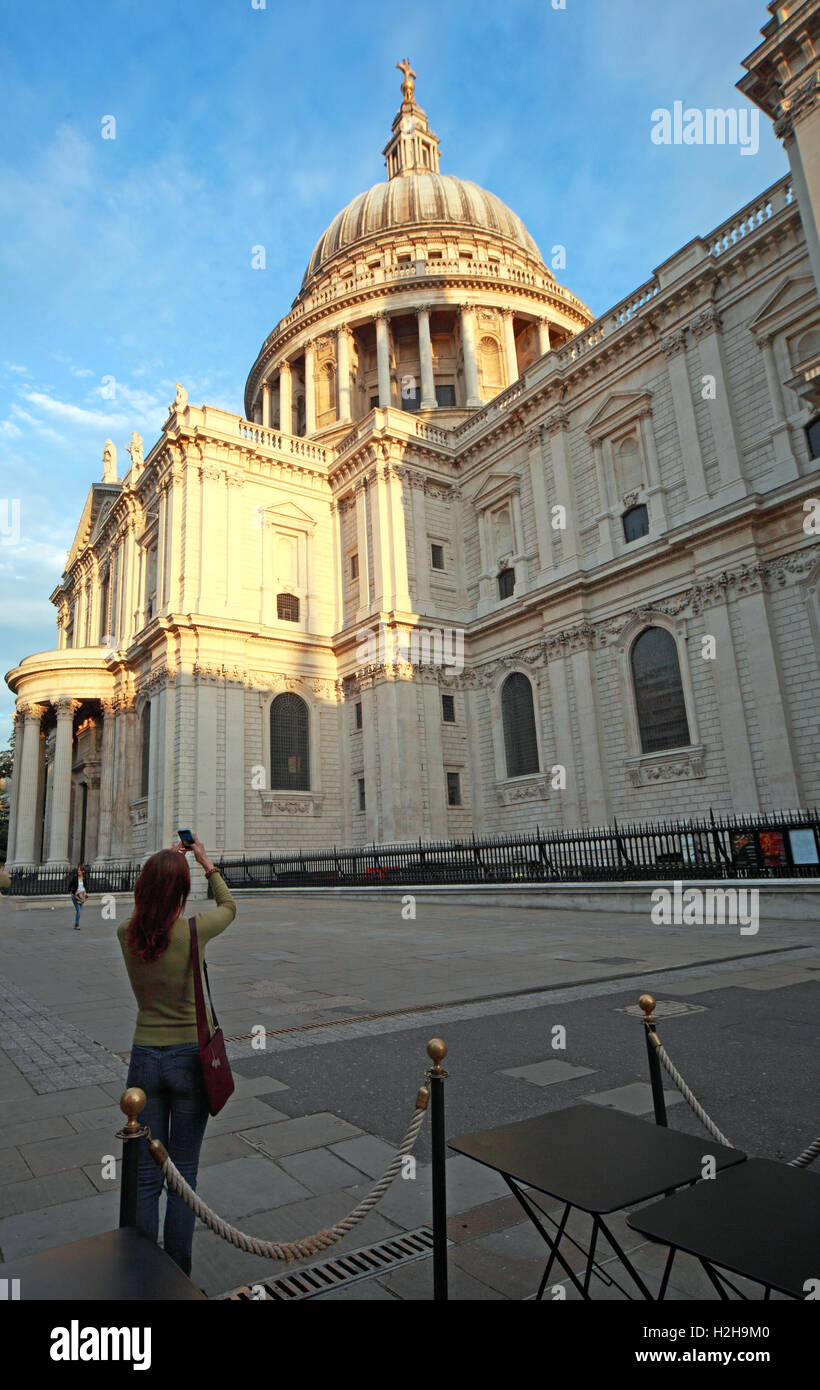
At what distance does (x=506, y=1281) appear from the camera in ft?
9.87

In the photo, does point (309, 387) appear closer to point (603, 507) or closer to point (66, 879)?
point (603, 507)

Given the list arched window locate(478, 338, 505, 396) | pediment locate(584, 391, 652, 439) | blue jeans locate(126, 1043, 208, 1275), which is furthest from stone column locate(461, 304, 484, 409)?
blue jeans locate(126, 1043, 208, 1275)

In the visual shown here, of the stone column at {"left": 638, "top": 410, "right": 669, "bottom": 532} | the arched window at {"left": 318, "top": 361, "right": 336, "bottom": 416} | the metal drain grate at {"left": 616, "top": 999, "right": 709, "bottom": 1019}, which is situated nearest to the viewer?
the metal drain grate at {"left": 616, "top": 999, "right": 709, "bottom": 1019}

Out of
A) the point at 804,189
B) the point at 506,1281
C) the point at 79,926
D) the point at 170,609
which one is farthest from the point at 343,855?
the point at 506,1281

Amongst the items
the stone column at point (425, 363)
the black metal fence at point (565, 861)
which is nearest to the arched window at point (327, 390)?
the stone column at point (425, 363)

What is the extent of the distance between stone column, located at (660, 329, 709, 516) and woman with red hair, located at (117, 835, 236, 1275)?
78.6 ft

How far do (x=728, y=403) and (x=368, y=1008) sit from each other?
73.6 feet

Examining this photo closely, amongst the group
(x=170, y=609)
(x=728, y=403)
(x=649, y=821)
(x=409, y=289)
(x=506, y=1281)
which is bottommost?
(x=506, y=1281)

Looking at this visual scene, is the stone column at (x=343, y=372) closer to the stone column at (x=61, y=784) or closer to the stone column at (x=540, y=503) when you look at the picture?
the stone column at (x=540, y=503)

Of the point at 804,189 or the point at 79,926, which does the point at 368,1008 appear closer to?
the point at 79,926

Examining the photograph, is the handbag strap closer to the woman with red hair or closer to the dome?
the woman with red hair

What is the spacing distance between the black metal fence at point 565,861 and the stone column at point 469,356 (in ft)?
83.4

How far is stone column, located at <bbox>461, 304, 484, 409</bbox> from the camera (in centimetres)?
4334

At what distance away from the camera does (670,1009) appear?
7438mm
